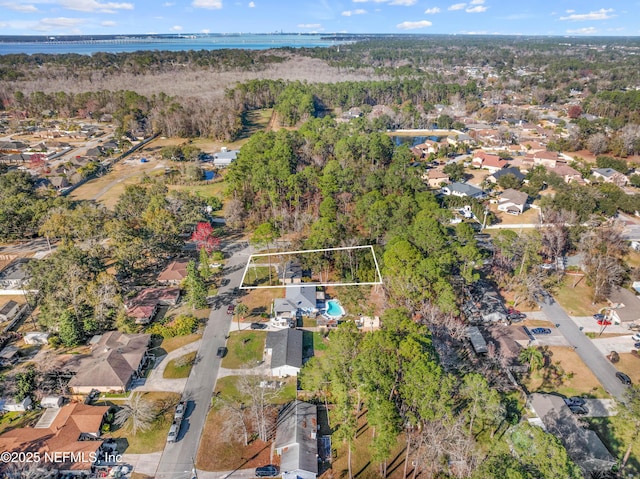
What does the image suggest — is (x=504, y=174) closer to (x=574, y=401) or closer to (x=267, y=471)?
(x=574, y=401)

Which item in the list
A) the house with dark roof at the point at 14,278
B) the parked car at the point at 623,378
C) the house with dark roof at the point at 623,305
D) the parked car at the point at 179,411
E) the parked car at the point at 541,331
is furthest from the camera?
the house with dark roof at the point at 14,278

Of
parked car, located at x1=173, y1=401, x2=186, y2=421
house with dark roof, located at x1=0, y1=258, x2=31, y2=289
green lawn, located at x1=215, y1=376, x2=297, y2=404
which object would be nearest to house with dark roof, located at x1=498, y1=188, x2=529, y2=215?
green lawn, located at x1=215, y1=376, x2=297, y2=404

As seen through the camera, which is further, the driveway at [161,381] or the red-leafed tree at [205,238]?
the red-leafed tree at [205,238]

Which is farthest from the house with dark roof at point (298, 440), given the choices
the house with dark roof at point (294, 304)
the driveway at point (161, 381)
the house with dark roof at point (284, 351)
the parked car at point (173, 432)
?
the house with dark roof at point (294, 304)

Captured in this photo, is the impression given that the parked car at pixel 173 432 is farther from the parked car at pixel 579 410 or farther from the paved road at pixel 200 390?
the parked car at pixel 579 410

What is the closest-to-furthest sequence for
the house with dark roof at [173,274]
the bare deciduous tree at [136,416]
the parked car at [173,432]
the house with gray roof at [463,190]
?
the parked car at [173,432]
the bare deciduous tree at [136,416]
the house with dark roof at [173,274]
the house with gray roof at [463,190]

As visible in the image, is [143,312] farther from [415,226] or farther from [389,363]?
[415,226]

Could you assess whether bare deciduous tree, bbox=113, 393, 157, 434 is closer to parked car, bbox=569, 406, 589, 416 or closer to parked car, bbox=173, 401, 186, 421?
parked car, bbox=173, 401, 186, 421

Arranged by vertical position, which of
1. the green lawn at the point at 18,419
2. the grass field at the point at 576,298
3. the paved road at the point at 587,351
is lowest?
the paved road at the point at 587,351
